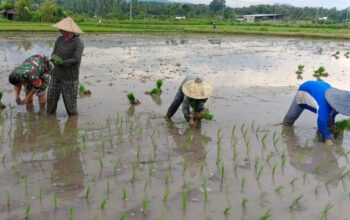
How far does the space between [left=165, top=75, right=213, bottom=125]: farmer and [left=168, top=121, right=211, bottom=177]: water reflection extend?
240 millimetres

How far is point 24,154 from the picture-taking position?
5.11 meters

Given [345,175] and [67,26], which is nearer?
[345,175]

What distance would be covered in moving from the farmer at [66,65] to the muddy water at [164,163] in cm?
29

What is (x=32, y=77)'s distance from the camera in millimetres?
6762

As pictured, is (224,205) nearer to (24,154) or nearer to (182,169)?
(182,169)

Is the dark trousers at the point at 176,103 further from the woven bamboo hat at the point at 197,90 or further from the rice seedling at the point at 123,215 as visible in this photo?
the rice seedling at the point at 123,215

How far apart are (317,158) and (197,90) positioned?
1.87m

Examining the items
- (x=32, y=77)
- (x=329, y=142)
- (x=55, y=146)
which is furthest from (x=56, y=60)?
(x=329, y=142)

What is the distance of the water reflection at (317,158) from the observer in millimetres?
5053

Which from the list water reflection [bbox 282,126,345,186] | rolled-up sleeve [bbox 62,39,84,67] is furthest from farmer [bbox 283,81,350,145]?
rolled-up sleeve [bbox 62,39,84,67]


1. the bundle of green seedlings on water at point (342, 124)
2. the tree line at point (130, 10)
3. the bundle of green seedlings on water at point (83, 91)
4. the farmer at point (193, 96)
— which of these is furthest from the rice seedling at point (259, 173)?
the tree line at point (130, 10)

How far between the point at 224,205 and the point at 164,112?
12.2 ft

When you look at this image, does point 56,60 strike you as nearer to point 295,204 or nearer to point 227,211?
point 227,211

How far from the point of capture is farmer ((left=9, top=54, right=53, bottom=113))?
6688mm
